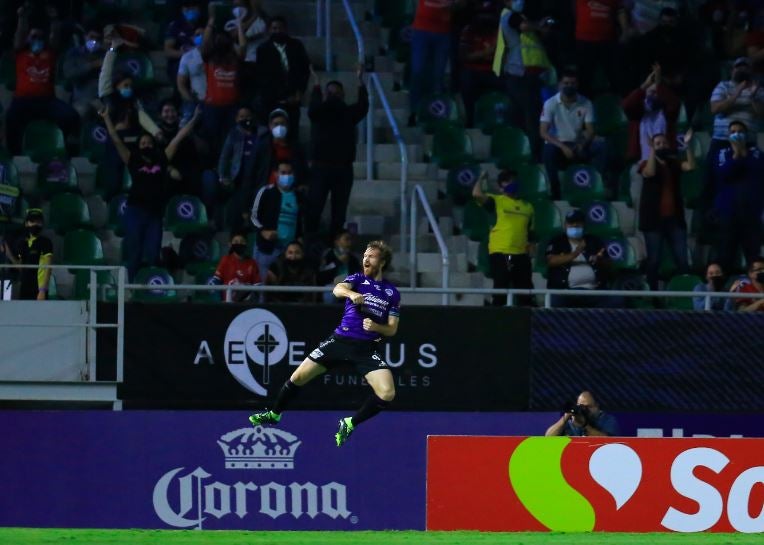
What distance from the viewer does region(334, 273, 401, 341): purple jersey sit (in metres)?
14.6

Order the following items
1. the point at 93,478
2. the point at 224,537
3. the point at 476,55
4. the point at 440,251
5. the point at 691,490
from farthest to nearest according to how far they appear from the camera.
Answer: the point at 476,55 < the point at 440,251 < the point at 93,478 < the point at 691,490 < the point at 224,537

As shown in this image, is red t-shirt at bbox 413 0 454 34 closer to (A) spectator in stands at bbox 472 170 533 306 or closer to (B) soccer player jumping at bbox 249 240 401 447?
(A) spectator in stands at bbox 472 170 533 306

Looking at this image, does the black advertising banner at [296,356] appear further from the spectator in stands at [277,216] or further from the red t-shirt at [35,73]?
the red t-shirt at [35,73]

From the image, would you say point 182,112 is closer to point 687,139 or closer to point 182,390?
point 182,390

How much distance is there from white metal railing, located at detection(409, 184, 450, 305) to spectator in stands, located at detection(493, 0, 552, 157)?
1810 mm

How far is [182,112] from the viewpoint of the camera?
20.0 metres

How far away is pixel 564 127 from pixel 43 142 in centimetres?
599

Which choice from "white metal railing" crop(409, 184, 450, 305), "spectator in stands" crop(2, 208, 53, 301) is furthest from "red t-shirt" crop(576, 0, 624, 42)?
"spectator in stands" crop(2, 208, 53, 301)

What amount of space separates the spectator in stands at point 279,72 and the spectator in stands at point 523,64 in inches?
95.3

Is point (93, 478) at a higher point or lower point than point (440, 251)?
lower

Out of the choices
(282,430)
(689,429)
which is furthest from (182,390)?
(689,429)

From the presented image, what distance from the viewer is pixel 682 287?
19.3 meters

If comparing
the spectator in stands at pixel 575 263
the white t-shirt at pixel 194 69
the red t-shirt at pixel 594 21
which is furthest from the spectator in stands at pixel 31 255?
the red t-shirt at pixel 594 21

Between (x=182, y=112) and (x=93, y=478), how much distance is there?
4716mm
